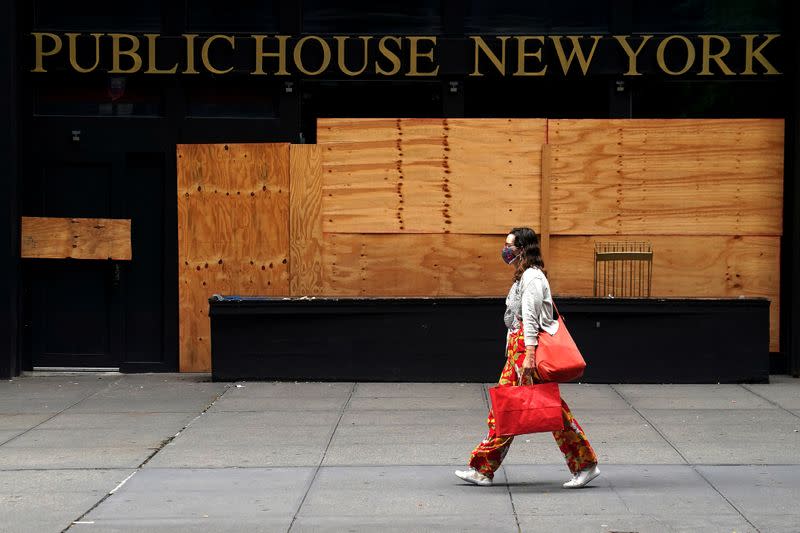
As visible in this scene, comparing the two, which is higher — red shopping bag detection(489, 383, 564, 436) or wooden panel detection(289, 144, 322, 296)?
wooden panel detection(289, 144, 322, 296)

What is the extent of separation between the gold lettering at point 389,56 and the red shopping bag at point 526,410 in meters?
6.31

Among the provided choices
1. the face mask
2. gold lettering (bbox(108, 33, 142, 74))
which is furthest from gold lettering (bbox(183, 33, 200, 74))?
the face mask

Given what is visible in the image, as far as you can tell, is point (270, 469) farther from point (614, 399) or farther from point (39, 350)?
point (39, 350)

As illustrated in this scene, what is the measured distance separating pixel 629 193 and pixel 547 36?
2.02 m

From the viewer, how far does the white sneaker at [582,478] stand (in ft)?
24.8

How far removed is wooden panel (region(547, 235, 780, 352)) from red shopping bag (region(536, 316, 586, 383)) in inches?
216

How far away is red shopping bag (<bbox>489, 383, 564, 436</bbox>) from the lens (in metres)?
7.36

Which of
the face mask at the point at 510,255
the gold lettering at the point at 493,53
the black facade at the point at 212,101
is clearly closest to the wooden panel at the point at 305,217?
the black facade at the point at 212,101

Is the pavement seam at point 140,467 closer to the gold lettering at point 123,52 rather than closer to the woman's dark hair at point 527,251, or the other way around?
the woman's dark hair at point 527,251

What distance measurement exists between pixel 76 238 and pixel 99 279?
552 mm

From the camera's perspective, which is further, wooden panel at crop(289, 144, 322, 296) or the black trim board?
wooden panel at crop(289, 144, 322, 296)

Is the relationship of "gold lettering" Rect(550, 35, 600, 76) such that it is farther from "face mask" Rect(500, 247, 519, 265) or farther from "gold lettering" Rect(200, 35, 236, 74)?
"face mask" Rect(500, 247, 519, 265)

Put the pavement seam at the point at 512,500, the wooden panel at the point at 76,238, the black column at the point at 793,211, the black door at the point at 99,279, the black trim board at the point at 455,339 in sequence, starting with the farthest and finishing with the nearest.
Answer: the black door at the point at 99,279
the wooden panel at the point at 76,238
the black column at the point at 793,211
the black trim board at the point at 455,339
the pavement seam at the point at 512,500

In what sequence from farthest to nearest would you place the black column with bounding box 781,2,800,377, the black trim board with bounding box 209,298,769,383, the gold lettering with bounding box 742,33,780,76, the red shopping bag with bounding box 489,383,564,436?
the gold lettering with bounding box 742,33,780,76 < the black column with bounding box 781,2,800,377 < the black trim board with bounding box 209,298,769,383 < the red shopping bag with bounding box 489,383,564,436
